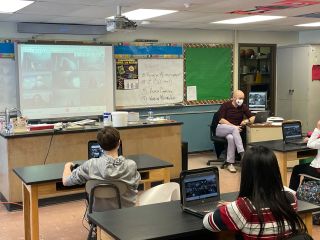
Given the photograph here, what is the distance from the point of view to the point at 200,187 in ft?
8.38

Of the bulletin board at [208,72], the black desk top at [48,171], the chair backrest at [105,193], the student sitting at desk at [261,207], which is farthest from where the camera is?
the bulletin board at [208,72]

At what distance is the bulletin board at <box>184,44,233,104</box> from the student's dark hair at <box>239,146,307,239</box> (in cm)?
606

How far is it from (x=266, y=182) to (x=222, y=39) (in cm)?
668

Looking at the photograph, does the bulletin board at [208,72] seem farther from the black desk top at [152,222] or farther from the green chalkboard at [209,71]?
the black desk top at [152,222]

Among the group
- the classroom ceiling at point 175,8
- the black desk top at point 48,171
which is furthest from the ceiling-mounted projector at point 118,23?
the black desk top at point 48,171

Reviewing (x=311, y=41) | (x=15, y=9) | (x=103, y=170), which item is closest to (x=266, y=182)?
(x=103, y=170)

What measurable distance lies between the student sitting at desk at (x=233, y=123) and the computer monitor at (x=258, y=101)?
1069 millimetres

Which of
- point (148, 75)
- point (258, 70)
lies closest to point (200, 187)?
point (148, 75)

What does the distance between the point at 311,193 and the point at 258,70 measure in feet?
19.0

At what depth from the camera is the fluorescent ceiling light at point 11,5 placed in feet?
16.3

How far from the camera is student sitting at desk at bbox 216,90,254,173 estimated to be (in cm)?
691

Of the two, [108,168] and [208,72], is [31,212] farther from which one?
[208,72]

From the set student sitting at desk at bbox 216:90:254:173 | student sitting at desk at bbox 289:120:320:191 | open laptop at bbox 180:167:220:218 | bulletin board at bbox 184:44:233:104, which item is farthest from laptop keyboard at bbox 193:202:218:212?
bulletin board at bbox 184:44:233:104

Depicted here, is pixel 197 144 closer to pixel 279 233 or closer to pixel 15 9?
pixel 15 9
